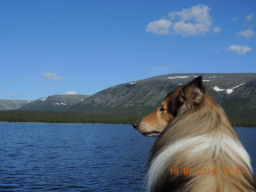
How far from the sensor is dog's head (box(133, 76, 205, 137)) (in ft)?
13.6

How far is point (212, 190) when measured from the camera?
342 cm

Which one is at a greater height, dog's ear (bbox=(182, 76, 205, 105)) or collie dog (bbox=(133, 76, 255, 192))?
dog's ear (bbox=(182, 76, 205, 105))

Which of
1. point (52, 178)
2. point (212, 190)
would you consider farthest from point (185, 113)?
point (52, 178)

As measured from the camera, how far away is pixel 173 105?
15.4 ft

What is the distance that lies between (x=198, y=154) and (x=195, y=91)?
Result: 2.96 feet
